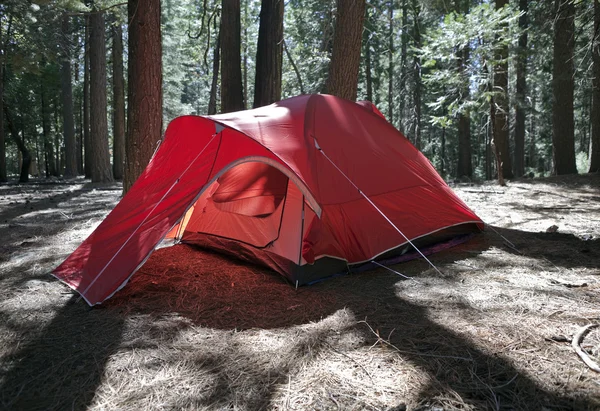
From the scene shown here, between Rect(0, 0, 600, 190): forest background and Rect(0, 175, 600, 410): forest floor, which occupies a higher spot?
Rect(0, 0, 600, 190): forest background

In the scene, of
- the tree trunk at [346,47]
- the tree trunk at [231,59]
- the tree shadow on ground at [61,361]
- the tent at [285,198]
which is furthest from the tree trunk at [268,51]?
the tree shadow on ground at [61,361]

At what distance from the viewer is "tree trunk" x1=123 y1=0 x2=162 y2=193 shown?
16.6 feet

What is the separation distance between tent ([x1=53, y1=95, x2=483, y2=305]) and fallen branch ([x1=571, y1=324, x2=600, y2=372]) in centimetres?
180

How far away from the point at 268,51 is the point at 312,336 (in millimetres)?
6023

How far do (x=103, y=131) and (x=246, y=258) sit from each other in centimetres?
1034

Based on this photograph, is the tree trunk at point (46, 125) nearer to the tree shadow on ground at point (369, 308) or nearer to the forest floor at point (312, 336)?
the forest floor at point (312, 336)

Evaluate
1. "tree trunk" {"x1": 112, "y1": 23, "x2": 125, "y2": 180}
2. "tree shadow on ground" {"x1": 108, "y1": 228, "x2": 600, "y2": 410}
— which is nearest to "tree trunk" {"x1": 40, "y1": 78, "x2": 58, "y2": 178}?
"tree trunk" {"x1": 112, "y1": 23, "x2": 125, "y2": 180}

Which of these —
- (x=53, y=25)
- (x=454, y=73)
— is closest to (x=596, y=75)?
(x=454, y=73)

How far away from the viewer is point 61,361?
231 cm

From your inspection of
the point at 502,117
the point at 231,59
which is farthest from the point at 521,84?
the point at 231,59

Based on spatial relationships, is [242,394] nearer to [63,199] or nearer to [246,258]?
[246,258]

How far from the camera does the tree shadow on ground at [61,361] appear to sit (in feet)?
6.46

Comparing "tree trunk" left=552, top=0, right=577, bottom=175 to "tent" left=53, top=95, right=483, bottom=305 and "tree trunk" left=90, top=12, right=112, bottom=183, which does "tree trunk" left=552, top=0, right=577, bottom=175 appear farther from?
"tree trunk" left=90, top=12, right=112, bottom=183

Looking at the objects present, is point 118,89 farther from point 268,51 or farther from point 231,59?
point 268,51
